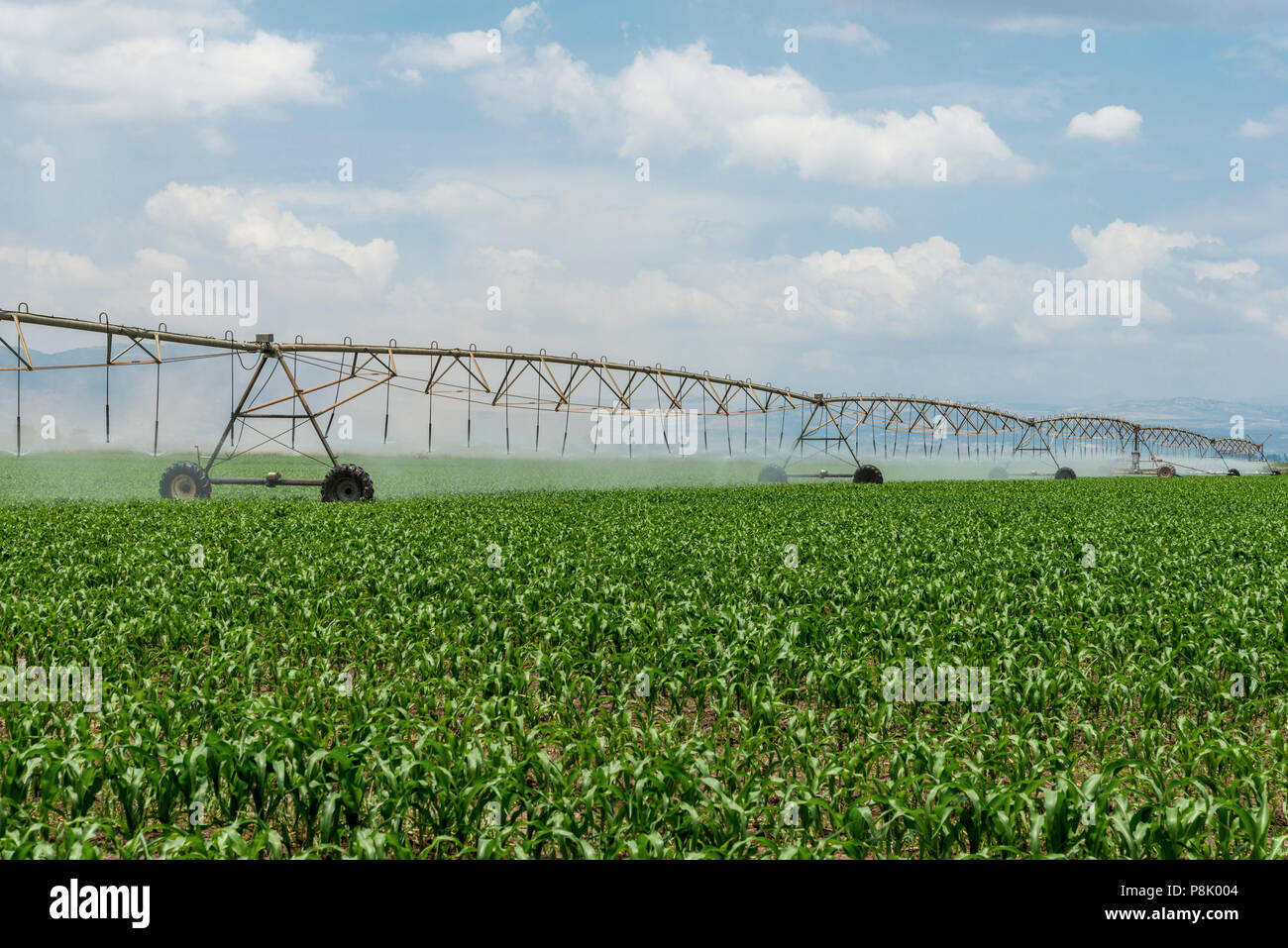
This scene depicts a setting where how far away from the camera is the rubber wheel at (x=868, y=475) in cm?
4728

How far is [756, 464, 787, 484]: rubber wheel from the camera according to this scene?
49156 mm

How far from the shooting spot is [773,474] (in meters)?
49.6

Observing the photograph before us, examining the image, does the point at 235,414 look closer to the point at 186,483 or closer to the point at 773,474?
the point at 186,483

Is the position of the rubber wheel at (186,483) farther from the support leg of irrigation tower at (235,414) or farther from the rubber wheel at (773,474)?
the rubber wheel at (773,474)

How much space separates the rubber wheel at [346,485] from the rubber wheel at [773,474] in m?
25.4

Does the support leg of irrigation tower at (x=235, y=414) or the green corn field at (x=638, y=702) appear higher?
the support leg of irrigation tower at (x=235, y=414)

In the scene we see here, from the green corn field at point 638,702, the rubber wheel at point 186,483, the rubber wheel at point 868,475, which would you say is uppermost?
the rubber wheel at point 868,475

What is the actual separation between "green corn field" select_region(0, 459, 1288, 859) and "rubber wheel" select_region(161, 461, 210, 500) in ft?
44.7

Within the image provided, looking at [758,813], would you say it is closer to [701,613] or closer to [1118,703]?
[1118,703]

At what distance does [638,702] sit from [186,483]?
27689 mm

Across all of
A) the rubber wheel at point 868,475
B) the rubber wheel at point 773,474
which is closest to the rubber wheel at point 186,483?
the rubber wheel at point 773,474

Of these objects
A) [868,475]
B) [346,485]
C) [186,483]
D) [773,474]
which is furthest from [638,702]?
[773,474]

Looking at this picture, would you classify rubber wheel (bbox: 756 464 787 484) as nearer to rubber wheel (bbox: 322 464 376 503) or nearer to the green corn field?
rubber wheel (bbox: 322 464 376 503)
